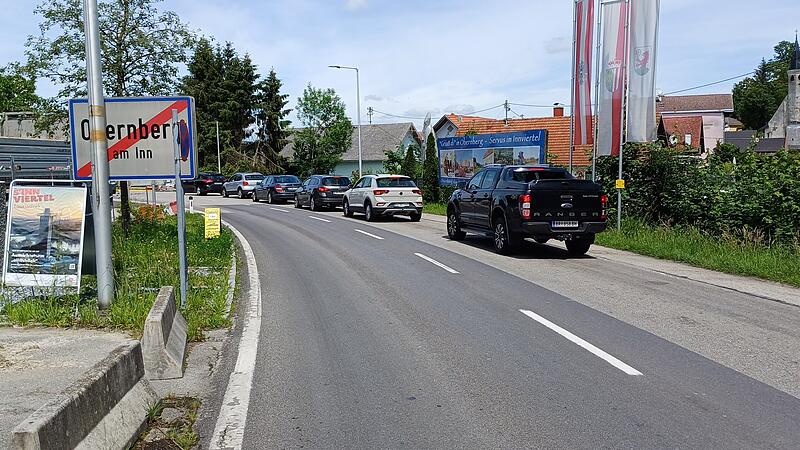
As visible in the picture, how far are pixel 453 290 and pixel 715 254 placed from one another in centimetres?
638

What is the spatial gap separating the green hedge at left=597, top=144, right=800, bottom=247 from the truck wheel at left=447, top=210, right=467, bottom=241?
4515mm

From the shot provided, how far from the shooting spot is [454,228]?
1828 centimetres

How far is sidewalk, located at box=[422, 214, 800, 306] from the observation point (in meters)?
10.3

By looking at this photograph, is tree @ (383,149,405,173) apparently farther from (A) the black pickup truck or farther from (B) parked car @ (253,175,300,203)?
(A) the black pickup truck

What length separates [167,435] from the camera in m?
4.75

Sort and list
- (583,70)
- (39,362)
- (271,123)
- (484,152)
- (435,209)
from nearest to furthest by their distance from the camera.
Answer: (39,362) → (583,70) → (484,152) → (435,209) → (271,123)

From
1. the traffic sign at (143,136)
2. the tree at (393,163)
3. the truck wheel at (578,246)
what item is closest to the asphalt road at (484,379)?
the traffic sign at (143,136)

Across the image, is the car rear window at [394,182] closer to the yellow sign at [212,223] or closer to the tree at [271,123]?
the yellow sign at [212,223]

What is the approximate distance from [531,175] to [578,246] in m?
1.93

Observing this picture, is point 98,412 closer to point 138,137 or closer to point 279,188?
point 138,137

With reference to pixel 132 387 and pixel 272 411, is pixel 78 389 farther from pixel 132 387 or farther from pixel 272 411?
pixel 272 411

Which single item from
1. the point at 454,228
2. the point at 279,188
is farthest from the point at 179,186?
the point at 279,188

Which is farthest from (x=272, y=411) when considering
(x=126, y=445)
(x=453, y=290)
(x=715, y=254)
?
(x=715, y=254)

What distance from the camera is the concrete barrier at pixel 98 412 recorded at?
3494mm
